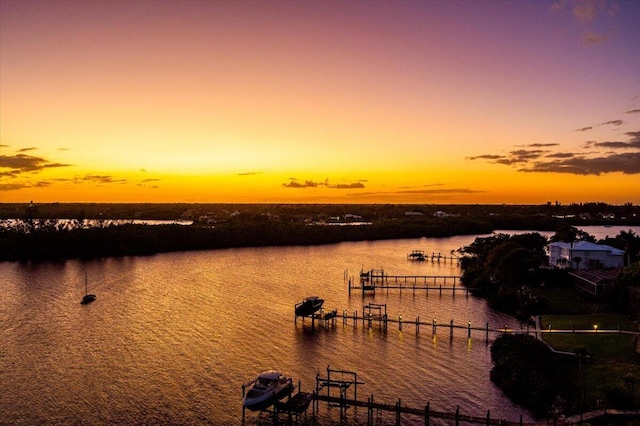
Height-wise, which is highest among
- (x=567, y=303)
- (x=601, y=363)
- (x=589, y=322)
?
(x=589, y=322)

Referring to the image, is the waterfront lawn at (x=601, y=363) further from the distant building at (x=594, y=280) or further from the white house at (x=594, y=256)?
the white house at (x=594, y=256)

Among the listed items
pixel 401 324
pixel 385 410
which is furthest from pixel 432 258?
pixel 385 410

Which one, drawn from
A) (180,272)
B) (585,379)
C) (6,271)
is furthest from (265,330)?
(6,271)

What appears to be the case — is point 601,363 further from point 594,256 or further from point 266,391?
point 594,256

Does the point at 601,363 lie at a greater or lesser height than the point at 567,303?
greater

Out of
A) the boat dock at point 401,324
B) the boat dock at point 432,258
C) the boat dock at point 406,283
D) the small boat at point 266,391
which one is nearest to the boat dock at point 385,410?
the small boat at point 266,391

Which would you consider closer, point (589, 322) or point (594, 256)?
point (589, 322)

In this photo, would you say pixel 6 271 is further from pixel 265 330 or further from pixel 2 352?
pixel 265 330
